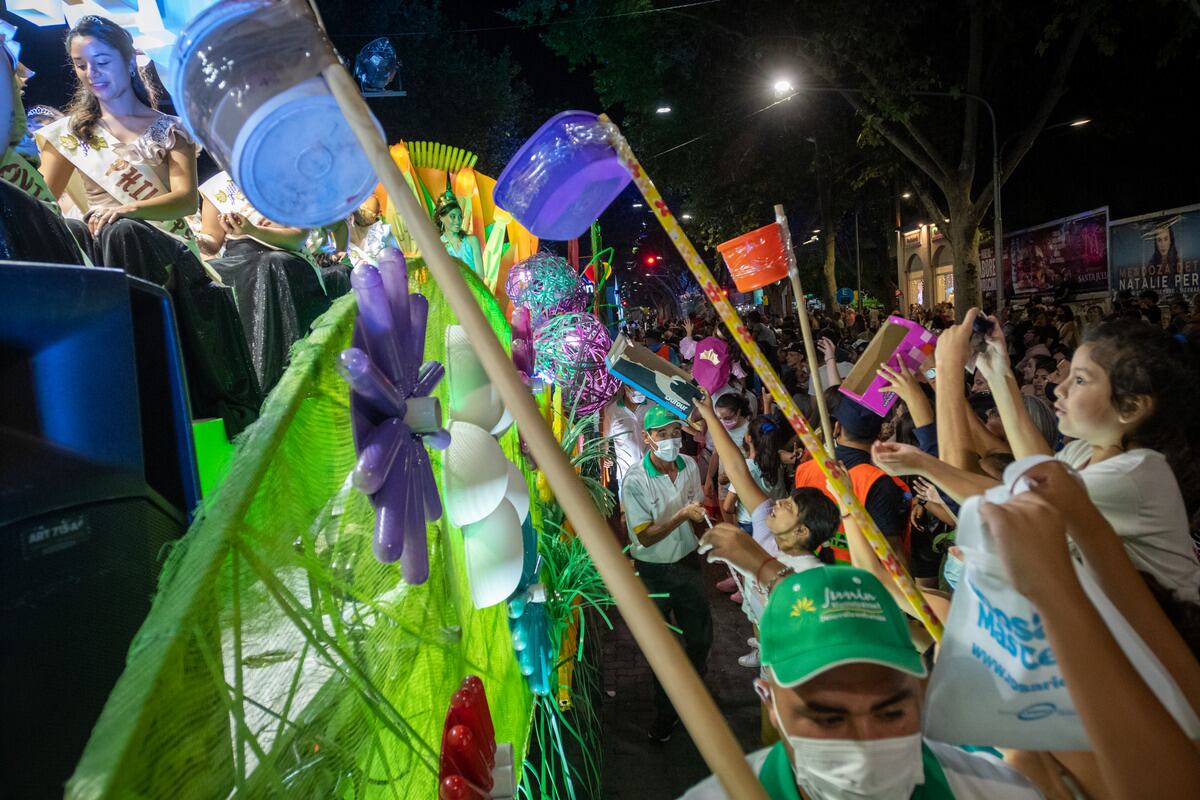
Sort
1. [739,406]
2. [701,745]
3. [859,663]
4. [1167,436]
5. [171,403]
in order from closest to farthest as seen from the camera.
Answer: [701,745], [859,663], [171,403], [1167,436], [739,406]

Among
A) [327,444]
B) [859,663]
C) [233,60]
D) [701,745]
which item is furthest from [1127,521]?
[233,60]

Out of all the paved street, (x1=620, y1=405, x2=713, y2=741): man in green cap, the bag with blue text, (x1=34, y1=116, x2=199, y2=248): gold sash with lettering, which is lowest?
the paved street

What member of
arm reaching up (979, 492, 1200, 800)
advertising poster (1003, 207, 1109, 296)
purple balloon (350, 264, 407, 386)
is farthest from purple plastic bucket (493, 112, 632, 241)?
advertising poster (1003, 207, 1109, 296)

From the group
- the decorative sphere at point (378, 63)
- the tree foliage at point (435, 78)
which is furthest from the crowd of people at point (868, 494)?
the tree foliage at point (435, 78)

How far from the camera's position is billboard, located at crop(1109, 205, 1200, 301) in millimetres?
20359

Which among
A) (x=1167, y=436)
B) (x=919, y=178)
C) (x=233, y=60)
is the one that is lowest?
(x=1167, y=436)

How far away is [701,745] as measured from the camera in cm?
91

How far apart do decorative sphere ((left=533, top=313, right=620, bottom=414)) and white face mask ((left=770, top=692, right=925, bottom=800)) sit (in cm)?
399

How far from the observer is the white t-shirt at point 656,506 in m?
5.34

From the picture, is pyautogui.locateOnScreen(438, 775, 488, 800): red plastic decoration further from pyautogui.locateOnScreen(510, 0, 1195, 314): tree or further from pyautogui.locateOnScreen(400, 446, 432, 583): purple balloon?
pyautogui.locateOnScreen(510, 0, 1195, 314): tree

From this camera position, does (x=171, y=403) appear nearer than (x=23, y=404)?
No

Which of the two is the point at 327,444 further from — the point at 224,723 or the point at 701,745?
the point at 701,745

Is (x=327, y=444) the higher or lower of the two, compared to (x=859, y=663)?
higher

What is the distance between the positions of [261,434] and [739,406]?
6.44m
